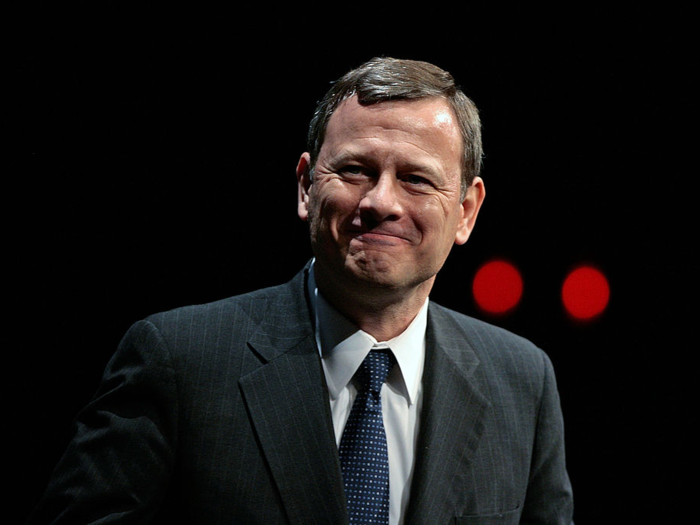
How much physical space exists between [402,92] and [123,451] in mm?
927

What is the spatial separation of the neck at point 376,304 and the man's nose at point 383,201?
167 millimetres

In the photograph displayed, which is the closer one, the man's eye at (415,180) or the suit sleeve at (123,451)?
the suit sleeve at (123,451)

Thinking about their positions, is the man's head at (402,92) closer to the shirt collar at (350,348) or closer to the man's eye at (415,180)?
the man's eye at (415,180)

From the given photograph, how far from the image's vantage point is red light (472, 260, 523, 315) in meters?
2.39

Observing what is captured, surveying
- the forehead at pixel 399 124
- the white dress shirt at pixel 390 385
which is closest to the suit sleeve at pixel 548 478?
the white dress shirt at pixel 390 385

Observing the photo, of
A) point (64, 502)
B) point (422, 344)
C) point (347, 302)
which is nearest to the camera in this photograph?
point (64, 502)

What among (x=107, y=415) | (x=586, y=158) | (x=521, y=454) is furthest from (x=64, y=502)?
(x=586, y=158)

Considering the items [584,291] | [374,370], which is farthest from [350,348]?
[584,291]

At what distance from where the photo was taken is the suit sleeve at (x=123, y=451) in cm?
140

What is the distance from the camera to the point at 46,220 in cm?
193

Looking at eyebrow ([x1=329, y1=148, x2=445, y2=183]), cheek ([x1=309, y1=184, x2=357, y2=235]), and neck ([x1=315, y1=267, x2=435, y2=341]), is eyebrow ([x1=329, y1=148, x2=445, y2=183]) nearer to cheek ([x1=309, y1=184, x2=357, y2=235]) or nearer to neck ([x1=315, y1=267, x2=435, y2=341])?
cheek ([x1=309, y1=184, x2=357, y2=235])

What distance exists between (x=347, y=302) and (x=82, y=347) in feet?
2.71

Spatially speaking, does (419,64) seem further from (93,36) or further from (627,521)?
(627,521)

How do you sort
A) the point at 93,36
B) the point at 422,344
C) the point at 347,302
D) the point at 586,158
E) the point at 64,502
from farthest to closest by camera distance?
1. the point at 586,158
2. the point at 93,36
3. the point at 422,344
4. the point at 347,302
5. the point at 64,502
